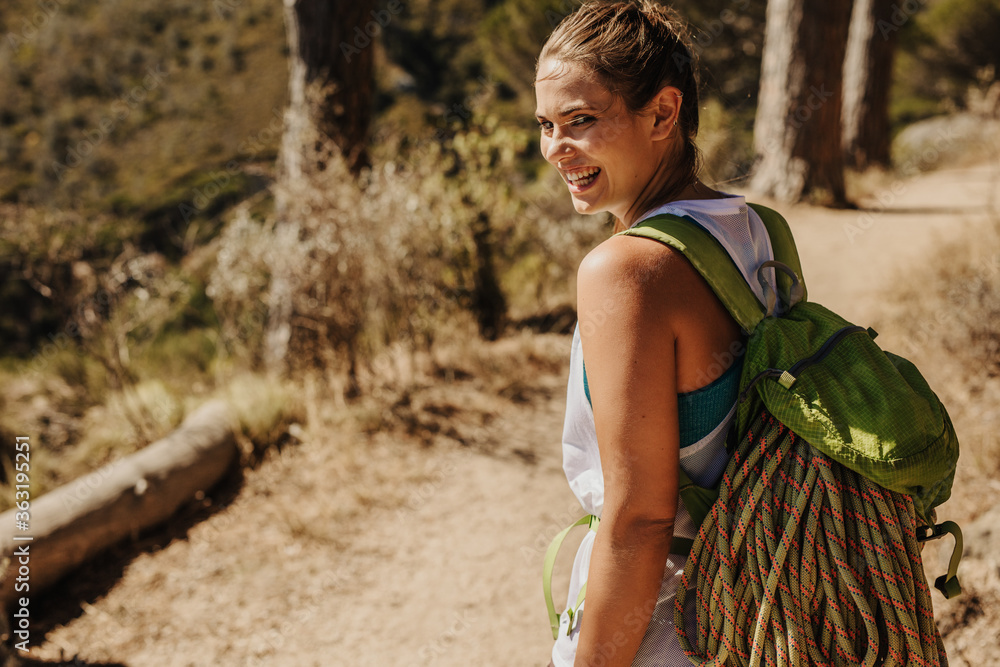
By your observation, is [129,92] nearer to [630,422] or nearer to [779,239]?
[779,239]

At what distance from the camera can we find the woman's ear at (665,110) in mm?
1035

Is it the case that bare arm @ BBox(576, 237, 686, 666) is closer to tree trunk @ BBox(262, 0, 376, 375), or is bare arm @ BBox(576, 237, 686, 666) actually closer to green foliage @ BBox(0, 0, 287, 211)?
tree trunk @ BBox(262, 0, 376, 375)

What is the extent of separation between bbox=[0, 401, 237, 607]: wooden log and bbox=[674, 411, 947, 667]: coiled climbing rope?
10.9 ft

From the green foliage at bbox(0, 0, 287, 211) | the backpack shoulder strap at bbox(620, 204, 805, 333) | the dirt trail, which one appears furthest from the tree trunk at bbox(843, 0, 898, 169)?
the green foliage at bbox(0, 0, 287, 211)

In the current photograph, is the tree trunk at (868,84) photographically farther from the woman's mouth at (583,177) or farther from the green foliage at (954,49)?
the green foliage at (954,49)

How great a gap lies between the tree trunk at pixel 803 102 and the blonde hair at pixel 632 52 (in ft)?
19.8

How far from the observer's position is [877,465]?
0.83 metres

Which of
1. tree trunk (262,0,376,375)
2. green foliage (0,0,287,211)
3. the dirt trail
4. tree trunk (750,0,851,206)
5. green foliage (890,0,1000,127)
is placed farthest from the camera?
green foliage (890,0,1000,127)

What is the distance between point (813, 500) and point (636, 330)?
326mm

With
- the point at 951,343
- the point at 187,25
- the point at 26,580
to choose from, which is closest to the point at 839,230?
the point at 951,343

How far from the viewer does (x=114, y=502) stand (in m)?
3.48

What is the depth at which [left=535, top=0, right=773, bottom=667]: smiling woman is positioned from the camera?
86cm

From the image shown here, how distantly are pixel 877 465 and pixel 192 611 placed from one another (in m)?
3.18

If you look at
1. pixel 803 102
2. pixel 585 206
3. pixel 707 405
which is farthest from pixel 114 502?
pixel 803 102
